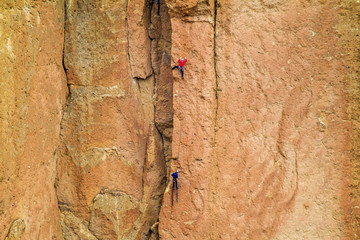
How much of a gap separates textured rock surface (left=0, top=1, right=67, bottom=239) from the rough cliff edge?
10mm

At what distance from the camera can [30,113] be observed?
2602 millimetres

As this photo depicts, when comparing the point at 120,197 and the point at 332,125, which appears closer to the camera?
the point at 332,125

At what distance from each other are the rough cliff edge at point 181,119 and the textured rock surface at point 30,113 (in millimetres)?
10

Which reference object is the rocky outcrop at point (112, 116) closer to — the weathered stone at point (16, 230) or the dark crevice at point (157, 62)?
the dark crevice at point (157, 62)

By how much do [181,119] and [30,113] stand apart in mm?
954

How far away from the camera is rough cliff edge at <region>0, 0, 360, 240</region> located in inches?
101

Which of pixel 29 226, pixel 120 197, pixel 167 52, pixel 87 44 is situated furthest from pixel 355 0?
pixel 29 226

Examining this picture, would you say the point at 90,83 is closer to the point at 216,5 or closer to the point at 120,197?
the point at 120,197

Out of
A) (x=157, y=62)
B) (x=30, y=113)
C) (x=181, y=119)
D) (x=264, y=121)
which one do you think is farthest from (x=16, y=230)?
(x=264, y=121)

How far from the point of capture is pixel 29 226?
8.68 ft

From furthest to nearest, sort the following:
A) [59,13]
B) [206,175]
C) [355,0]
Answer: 1. [59,13]
2. [206,175]
3. [355,0]

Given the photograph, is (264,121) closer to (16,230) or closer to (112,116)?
(112,116)

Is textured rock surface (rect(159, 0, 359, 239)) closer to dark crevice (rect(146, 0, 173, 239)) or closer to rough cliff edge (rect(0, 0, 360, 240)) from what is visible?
rough cliff edge (rect(0, 0, 360, 240))

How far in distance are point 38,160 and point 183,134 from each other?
0.97m
